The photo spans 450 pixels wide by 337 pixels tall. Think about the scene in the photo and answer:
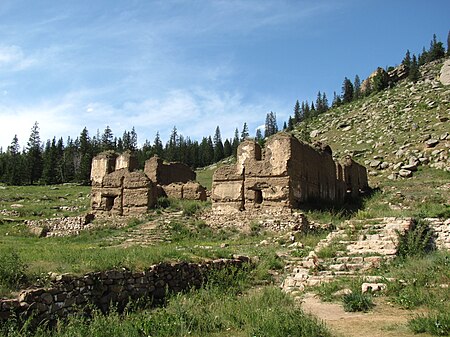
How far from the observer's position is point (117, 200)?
2573 cm

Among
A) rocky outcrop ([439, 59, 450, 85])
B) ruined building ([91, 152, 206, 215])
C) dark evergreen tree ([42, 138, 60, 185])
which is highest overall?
rocky outcrop ([439, 59, 450, 85])

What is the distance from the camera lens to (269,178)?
72.8ft

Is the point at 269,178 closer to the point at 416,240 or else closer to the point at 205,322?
the point at 416,240

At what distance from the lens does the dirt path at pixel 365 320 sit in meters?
7.11

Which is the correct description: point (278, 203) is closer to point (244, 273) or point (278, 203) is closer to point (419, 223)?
point (419, 223)

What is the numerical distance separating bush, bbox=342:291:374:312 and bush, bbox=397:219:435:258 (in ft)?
15.4

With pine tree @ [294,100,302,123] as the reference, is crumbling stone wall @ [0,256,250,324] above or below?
below

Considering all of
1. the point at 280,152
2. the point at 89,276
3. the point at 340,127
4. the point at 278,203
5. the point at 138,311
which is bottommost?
the point at 138,311

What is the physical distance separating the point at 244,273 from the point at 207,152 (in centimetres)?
9750

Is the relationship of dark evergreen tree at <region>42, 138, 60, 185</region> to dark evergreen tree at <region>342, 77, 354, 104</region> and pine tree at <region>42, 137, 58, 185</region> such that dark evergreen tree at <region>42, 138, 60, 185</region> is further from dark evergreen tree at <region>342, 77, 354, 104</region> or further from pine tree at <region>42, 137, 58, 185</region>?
dark evergreen tree at <region>342, 77, 354, 104</region>

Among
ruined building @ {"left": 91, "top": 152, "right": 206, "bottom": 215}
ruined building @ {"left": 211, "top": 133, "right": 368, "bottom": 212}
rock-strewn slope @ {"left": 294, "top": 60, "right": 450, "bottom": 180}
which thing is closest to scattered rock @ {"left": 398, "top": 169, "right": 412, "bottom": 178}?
rock-strewn slope @ {"left": 294, "top": 60, "right": 450, "bottom": 180}

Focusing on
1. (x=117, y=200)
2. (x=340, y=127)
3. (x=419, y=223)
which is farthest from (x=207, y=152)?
(x=419, y=223)

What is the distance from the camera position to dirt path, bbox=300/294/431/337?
23.3 feet

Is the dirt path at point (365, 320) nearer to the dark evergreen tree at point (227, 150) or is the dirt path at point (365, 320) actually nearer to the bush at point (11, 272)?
→ the bush at point (11, 272)
